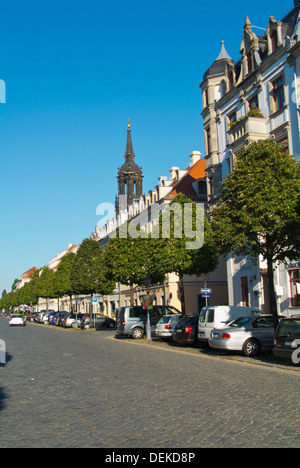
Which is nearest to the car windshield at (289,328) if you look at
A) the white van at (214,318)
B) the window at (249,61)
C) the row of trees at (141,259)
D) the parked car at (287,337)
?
the parked car at (287,337)

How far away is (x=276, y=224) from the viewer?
17.8 metres

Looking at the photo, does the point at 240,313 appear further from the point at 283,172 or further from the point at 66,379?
the point at 66,379

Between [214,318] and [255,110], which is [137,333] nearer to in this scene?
[214,318]

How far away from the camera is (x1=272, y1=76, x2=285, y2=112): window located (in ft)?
91.6

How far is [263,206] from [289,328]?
200 inches

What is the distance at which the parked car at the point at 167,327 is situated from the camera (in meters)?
25.5

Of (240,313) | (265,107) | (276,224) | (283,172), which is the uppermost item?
(265,107)

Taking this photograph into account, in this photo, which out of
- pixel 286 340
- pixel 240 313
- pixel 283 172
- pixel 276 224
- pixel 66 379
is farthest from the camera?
pixel 240 313

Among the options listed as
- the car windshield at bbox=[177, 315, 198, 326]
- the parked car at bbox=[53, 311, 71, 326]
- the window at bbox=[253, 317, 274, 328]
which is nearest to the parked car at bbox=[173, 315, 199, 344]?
the car windshield at bbox=[177, 315, 198, 326]

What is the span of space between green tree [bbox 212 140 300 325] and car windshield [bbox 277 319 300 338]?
305 cm

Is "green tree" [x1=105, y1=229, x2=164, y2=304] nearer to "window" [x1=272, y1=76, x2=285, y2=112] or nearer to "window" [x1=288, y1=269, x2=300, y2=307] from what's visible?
"window" [x1=288, y1=269, x2=300, y2=307]

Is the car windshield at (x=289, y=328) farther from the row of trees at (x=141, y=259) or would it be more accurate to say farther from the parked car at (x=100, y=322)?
the parked car at (x=100, y=322)

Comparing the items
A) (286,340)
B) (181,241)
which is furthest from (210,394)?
(181,241)
